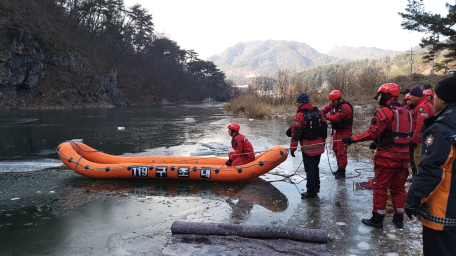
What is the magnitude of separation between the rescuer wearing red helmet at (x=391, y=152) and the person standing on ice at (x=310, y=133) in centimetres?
113

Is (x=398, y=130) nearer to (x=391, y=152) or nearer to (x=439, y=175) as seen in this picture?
(x=391, y=152)

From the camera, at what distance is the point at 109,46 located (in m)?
49.2

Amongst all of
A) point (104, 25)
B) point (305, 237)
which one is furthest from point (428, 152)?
point (104, 25)

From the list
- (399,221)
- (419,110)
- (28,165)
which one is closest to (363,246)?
(399,221)

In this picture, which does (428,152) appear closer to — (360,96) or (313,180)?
(313,180)

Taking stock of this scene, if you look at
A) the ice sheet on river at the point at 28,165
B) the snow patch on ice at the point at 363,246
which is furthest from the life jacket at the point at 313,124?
the ice sheet on river at the point at 28,165

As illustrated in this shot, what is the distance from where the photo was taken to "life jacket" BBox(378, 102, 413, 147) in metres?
3.73

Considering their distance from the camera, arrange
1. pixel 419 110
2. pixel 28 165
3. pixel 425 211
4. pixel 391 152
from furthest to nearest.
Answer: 1. pixel 28 165
2. pixel 419 110
3. pixel 391 152
4. pixel 425 211

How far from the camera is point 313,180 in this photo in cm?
510

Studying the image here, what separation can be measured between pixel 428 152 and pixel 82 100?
1511 inches

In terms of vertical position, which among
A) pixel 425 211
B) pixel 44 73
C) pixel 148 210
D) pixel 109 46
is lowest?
pixel 148 210

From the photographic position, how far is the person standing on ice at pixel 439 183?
2082 mm

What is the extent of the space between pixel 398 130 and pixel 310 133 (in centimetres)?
147

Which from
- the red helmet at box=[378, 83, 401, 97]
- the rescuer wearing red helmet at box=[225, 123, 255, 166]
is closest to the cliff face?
the rescuer wearing red helmet at box=[225, 123, 255, 166]
